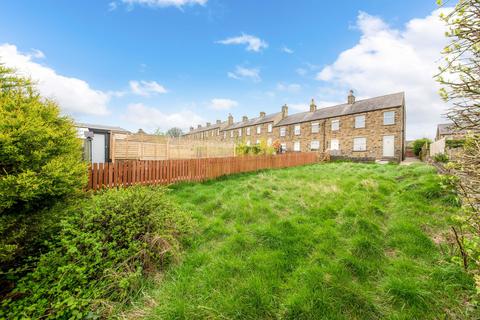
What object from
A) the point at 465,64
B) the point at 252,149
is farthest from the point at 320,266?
the point at 252,149

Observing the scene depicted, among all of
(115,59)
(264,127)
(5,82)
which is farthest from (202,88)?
(5,82)

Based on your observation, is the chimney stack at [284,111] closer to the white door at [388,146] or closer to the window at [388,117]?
the window at [388,117]

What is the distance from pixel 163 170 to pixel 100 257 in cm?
525

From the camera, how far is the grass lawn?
2.02 metres

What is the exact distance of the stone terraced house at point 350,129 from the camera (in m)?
20.7

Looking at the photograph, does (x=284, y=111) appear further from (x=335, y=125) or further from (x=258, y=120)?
(x=335, y=125)

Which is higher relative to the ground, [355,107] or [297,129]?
[355,107]

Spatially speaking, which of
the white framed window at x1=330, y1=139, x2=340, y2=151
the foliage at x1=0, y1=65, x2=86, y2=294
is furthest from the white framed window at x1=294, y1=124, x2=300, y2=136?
the foliage at x1=0, y1=65, x2=86, y2=294

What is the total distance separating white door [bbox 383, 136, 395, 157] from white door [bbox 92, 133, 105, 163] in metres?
27.0

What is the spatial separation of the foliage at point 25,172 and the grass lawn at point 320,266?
1681 millimetres

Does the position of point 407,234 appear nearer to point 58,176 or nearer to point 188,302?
point 188,302

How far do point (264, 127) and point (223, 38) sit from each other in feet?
75.7

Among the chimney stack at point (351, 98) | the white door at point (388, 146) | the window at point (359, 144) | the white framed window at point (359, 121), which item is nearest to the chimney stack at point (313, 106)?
the chimney stack at point (351, 98)

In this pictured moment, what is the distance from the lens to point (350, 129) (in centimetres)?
2433
